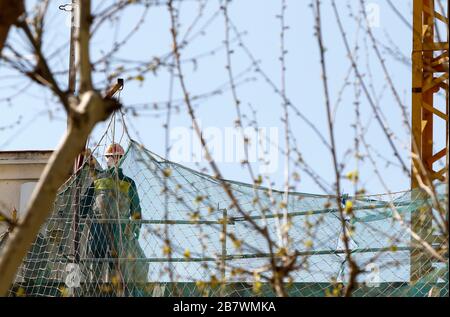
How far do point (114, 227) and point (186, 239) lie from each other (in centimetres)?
58

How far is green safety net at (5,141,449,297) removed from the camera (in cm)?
641

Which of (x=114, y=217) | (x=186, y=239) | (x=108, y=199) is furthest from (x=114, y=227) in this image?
(x=186, y=239)

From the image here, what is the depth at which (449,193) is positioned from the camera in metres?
3.53

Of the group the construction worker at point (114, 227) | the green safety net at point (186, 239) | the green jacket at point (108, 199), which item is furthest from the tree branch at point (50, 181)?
the green jacket at point (108, 199)

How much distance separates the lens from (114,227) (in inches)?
302

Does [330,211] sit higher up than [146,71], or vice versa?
[330,211]

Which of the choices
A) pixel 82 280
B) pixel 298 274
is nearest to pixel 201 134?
pixel 298 274

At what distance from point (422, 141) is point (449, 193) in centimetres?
592

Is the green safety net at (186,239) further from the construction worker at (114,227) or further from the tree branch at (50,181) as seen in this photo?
the tree branch at (50,181)

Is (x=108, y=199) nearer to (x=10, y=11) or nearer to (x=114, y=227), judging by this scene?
(x=114, y=227)

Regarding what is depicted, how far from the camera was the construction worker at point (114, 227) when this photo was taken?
703 centimetres

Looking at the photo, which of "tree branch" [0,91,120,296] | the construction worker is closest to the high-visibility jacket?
the construction worker

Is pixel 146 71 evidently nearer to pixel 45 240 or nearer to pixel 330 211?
pixel 330 211

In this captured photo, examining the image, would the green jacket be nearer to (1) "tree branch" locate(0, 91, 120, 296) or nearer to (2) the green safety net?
(2) the green safety net
